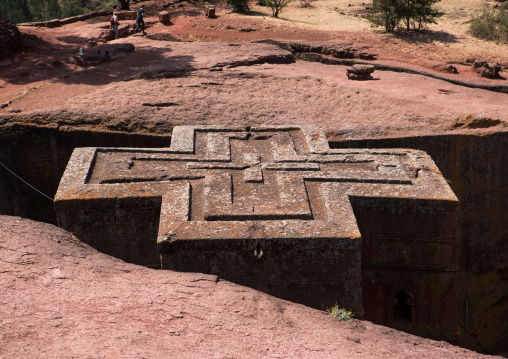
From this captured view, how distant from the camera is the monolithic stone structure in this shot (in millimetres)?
4477

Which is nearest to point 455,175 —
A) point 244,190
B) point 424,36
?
point 244,190

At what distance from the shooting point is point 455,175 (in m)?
7.25

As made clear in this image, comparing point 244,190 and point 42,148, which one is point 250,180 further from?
point 42,148

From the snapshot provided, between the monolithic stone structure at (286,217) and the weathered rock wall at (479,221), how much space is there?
130cm

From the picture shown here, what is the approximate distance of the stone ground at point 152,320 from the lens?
Result: 9.93ft

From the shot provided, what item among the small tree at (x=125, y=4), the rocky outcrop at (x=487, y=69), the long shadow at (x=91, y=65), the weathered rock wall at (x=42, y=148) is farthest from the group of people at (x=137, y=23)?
the rocky outcrop at (x=487, y=69)

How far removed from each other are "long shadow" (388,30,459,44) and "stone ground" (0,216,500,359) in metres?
12.3

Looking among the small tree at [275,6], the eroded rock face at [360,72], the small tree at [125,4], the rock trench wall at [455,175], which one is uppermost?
the small tree at [125,4]

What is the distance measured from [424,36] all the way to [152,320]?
1400 cm

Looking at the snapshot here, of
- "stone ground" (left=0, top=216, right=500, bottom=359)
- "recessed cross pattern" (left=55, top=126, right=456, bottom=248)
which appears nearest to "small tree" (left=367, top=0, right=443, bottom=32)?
"recessed cross pattern" (left=55, top=126, right=456, bottom=248)

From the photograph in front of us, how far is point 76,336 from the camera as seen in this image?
3045 mm

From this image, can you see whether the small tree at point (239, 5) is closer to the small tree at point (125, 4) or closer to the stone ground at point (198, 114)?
the stone ground at point (198, 114)

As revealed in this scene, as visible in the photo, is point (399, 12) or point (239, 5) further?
point (239, 5)

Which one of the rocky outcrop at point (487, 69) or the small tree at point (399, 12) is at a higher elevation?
the small tree at point (399, 12)
